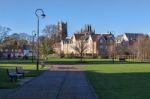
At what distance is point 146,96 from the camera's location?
2009cm

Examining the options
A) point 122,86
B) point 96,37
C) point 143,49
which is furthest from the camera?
point 96,37

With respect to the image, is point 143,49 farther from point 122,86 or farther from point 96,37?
point 122,86

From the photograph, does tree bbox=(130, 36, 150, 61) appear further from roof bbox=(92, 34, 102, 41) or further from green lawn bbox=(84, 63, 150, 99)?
green lawn bbox=(84, 63, 150, 99)

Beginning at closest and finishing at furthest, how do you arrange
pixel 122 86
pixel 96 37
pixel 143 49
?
pixel 122 86, pixel 143 49, pixel 96 37

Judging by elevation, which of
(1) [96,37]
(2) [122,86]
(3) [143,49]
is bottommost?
(2) [122,86]

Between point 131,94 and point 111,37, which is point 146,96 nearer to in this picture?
point 131,94

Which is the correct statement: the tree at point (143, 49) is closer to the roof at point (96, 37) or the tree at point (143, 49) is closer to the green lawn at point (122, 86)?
the roof at point (96, 37)

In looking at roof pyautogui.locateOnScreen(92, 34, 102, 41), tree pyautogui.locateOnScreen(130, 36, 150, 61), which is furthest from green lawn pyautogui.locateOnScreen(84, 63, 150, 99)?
roof pyautogui.locateOnScreen(92, 34, 102, 41)

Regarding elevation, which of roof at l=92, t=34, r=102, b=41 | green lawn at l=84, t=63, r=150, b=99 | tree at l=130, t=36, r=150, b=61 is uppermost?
roof at l=92, t=34, r=102, b=41

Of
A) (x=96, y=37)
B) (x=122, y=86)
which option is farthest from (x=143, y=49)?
(x=122, y=86)

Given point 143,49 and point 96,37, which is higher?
point 96,37

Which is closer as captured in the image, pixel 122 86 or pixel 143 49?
pixel 122 86

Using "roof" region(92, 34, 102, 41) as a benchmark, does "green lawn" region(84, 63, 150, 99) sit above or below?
below

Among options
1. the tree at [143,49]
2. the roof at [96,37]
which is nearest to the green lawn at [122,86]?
the tree at [143,49]
